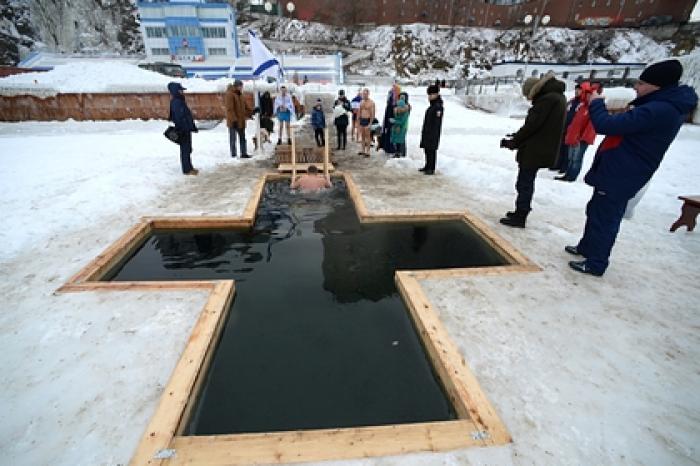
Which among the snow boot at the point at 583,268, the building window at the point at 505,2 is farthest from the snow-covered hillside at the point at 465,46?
the snow boot at the point at 583,268

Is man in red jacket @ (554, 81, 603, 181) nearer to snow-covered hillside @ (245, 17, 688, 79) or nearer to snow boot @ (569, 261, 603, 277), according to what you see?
snow boot @ (569, 261, 603, 277)

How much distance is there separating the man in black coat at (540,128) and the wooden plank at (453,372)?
9.09 ft

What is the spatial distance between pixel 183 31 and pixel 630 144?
211ft

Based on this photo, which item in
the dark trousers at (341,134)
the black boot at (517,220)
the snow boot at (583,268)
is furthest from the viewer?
the dark trousers at (341,134)

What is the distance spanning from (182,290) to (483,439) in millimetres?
3042

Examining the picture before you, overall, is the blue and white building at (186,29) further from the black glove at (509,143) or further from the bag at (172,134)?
the black glove at (509,143)

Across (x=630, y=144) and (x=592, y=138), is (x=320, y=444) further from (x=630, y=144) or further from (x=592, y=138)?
(x=592, y=138)

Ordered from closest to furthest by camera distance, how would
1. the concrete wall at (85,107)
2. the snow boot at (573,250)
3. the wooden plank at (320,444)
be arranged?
the wooden plank at (320,444)
the snow boot at (573,250)
the concrete wall at (85,107)

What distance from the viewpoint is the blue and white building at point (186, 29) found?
168 ft

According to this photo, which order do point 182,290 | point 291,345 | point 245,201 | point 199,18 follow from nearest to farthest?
point 291,345
point 182,290
point 245,201
point 199,18

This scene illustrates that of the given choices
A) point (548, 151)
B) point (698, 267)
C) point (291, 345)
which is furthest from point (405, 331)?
point (698, 267)

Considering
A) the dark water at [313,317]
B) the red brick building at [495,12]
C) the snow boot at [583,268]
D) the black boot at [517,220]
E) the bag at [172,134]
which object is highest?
the red brick building at [495,12]

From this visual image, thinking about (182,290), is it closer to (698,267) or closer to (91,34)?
(698,267)

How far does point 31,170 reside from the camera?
748 cm
